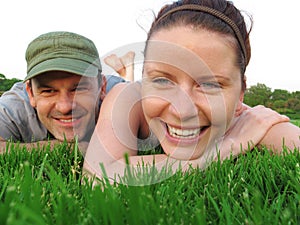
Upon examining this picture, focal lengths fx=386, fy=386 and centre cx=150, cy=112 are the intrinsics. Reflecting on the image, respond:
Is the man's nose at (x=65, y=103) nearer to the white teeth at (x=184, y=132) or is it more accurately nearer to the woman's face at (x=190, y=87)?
the woman's face at (x=190, y=87)

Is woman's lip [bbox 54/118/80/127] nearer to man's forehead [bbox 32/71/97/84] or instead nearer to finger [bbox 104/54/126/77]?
man's forehead [bbox 32/71/97/84]

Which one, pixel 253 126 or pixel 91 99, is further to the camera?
pixel 91 99

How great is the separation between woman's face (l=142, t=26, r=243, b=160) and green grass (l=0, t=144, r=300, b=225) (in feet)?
1.23

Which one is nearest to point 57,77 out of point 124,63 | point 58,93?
point 58,93

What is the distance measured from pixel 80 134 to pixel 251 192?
193 cm

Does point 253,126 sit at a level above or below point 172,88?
below

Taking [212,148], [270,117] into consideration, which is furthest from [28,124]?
[270,117]

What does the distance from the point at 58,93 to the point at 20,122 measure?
2.42ft

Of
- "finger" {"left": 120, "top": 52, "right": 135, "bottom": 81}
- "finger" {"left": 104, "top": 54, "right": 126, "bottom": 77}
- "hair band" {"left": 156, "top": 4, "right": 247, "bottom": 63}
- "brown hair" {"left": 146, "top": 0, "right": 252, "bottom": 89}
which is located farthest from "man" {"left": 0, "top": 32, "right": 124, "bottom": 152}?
"hair band" {"left": 156, "top": 4, "right": 247, "bottom": 63}

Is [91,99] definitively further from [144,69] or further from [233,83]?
[233,83]

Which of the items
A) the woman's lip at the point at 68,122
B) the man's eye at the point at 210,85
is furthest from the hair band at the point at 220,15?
the woman's lip at the point at 68,122

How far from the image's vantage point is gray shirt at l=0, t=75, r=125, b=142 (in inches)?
135

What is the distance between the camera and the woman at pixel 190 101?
2141mm

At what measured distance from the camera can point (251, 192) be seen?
1490mm
